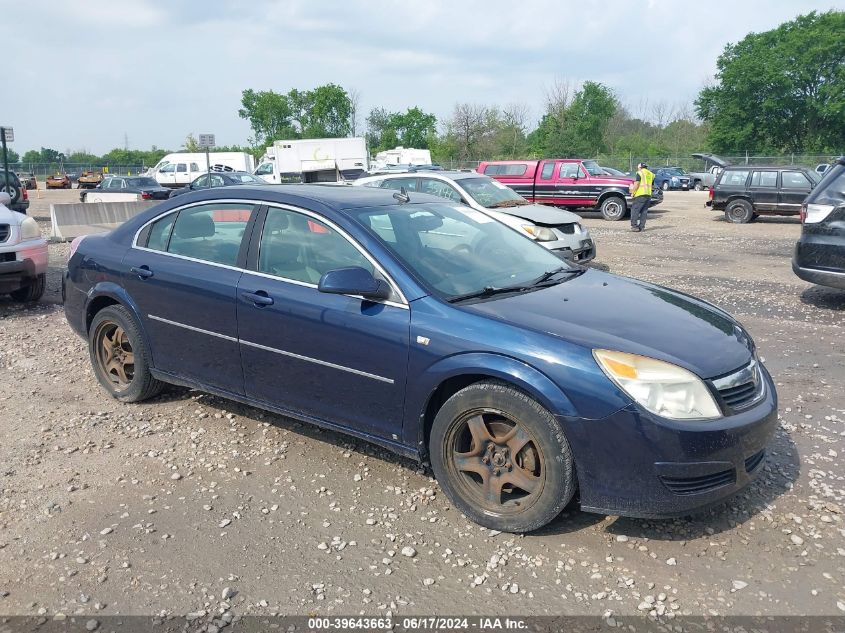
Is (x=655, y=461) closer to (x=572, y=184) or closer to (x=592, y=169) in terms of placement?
(x=572, y=184)

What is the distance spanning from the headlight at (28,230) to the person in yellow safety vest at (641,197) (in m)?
13.8

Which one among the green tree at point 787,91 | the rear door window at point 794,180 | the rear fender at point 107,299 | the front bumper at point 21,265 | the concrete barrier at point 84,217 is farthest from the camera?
the green tree at point 787,91

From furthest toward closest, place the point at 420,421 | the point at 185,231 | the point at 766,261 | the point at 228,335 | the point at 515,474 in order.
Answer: the point at 766,261, the point at 185,231, the point at 228,335, the point at 420,421, the point at 515,474

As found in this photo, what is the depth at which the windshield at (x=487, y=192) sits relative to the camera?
11.3 m

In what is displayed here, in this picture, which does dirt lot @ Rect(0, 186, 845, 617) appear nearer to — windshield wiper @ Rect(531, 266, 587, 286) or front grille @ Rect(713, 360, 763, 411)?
front grille @ Rect(713, 360, 763, 411)

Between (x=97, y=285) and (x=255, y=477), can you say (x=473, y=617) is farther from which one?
(x=97, y=285)

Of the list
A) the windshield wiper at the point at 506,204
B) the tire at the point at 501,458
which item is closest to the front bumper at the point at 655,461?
the tire at the point at 501,458

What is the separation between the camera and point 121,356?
16.9ft

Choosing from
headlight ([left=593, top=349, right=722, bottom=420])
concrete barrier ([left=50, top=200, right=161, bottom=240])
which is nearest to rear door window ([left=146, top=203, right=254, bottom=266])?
headlight ([left=593, top=349, right=722, bottom=420])

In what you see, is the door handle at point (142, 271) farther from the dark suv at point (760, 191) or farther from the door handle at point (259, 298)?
the dark suv at point (760, 191)

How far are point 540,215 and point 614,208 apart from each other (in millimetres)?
10755

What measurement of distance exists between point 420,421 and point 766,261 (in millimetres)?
10867

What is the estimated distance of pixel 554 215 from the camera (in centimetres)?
1084

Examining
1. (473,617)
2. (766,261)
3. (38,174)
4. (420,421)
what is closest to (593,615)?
(473,617)
